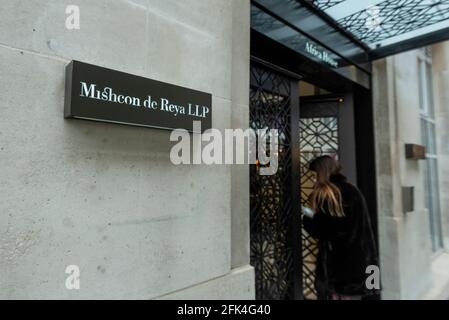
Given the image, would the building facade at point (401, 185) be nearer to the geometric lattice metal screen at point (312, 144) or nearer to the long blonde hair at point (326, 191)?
the geometric lattice metal screen at point (312, 144)

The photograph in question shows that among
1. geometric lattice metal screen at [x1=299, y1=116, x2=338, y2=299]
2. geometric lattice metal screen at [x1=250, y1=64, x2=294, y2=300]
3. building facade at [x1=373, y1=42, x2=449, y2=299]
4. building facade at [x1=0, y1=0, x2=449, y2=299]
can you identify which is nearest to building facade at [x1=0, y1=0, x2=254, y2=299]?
building facade at [x1=0, y1=0, x2=449, y2=299]

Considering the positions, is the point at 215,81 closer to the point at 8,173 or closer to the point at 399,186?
the point at 8,173

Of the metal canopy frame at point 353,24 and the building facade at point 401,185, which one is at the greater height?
the metal canopy frame at point 353,24

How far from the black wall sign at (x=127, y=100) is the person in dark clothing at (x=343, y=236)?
1.94 m

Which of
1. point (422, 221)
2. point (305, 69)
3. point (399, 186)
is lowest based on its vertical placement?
point (422, 221)

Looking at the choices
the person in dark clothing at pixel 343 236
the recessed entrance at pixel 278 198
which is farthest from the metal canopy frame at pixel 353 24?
the person in dark clothing at pixel 343 236

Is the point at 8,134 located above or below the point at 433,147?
below

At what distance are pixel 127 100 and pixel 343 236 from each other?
264 cm

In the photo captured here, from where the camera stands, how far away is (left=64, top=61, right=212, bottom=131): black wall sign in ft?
4.55

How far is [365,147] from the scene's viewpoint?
4.52 metres

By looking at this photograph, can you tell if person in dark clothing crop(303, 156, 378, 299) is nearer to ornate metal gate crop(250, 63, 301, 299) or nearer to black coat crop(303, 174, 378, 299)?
black coat crop(303, 174, 378, 299)

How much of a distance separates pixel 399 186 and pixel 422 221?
1.10 metres

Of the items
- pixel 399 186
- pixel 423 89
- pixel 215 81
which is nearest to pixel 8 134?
pixel 215 81

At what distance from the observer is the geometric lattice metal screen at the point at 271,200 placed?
9.68 ft
